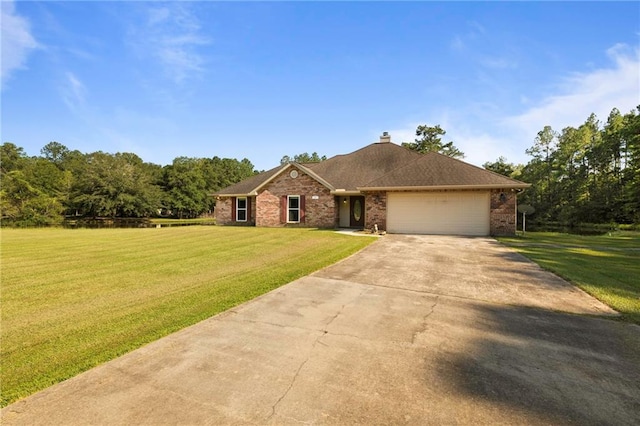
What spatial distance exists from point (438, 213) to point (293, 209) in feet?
30.4

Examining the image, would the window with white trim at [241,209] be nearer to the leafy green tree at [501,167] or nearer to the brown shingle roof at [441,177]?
the brown shingle roof at [441,177]

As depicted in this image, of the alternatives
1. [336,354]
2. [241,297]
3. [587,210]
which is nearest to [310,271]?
[241,297]

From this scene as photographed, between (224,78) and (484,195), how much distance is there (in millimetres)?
15079

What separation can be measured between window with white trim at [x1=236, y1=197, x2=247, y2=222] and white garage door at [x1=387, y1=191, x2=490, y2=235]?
38.7ft

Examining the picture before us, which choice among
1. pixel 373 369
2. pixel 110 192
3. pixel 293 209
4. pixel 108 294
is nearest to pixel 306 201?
pixel 293 209

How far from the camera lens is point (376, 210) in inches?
607

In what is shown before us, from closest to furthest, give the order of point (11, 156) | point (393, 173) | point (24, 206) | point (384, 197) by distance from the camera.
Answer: point (384, 197), point (393, 173), point (24, 206), point (11, 156)

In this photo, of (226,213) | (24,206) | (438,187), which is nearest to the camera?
(438,187)

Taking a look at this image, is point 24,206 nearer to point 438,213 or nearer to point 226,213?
point 226,213

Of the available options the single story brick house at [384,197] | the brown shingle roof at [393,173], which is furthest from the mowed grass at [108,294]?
the brown shingle roof at [393,173]

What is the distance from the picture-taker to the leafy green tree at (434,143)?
36688 millimetres

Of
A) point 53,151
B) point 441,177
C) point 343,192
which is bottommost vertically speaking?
point 343,192

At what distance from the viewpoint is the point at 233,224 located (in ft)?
72.6

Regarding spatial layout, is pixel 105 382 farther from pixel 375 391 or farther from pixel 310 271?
pixel 310 271
